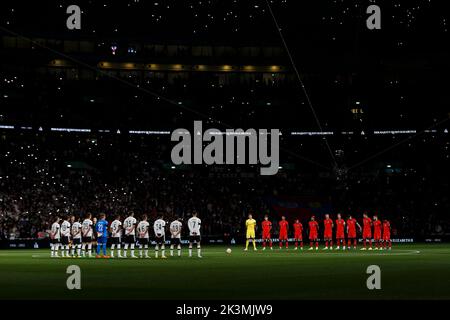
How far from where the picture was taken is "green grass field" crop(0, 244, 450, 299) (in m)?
20.2

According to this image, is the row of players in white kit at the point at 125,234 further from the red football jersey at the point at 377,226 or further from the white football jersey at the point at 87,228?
the red football jersey at the point at 377,226

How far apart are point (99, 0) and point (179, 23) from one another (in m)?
8.59

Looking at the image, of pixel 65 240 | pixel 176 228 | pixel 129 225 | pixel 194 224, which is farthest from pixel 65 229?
pixel 194 224

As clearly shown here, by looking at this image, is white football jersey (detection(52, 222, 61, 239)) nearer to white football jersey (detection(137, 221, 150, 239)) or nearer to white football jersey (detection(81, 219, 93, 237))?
white football jersey (detection(81, 219, 93, 237))

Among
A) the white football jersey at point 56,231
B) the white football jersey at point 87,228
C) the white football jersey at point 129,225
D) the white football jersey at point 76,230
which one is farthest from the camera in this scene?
the white football jersey at point 56,231

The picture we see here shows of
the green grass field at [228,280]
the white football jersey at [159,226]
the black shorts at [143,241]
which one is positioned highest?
the white football jersey at [159,226]

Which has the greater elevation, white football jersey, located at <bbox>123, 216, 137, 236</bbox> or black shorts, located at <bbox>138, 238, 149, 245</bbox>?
white football jersey, located at <bbox>123, 216, 137, 236</bbox>

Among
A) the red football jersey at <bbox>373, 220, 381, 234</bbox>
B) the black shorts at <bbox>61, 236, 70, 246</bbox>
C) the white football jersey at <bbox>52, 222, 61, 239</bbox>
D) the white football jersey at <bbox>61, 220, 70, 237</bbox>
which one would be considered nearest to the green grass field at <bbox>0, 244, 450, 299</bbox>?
the black shorts at <bbox>61, 236, 70, 246</bbox>

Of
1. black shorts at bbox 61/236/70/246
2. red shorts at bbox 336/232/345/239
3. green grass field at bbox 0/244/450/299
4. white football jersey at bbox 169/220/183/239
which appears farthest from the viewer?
red shorts at bbox 336/232/345/239

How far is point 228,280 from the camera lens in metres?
24.6

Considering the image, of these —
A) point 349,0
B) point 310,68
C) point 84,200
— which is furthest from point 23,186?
point 349,0

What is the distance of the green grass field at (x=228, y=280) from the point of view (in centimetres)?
2016

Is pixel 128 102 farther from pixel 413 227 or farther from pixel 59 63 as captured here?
pixel 413 227

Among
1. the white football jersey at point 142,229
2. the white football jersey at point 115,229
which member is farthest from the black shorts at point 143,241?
the white football jersey at point 115,229
